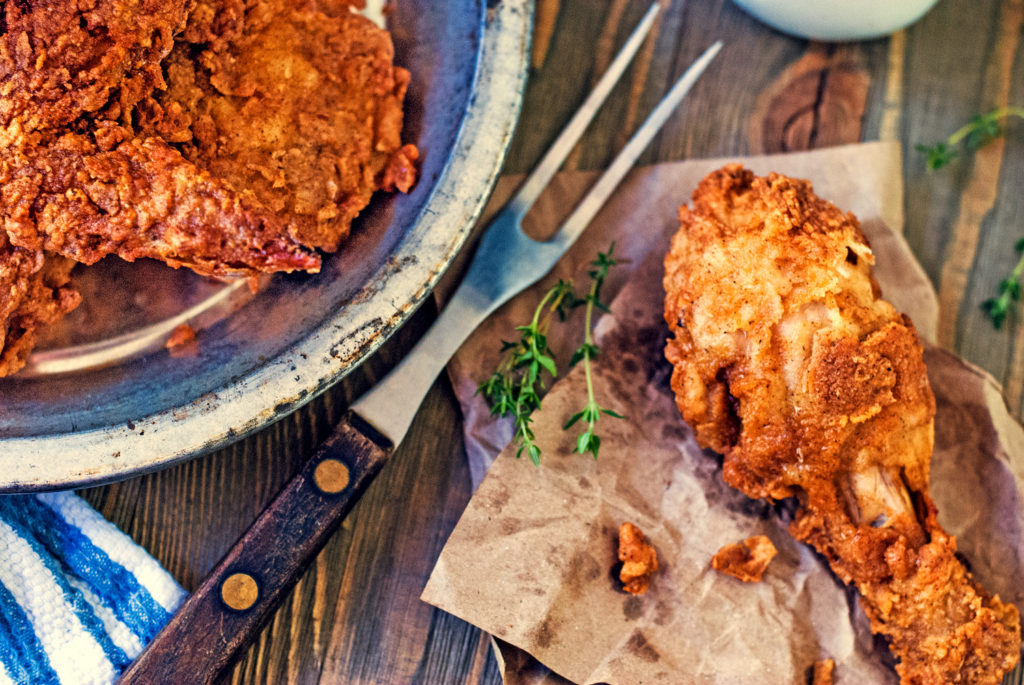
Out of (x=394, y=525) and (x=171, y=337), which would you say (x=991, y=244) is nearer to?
(x=394, y=525)

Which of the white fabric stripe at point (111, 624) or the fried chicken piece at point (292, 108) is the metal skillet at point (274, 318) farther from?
the white fabric stripe at point (111, 624)

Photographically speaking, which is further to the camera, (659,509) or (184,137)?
(659,509)

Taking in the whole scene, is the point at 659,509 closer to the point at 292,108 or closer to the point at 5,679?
the point at 292,108

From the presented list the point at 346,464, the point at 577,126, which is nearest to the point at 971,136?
the point at 577,126

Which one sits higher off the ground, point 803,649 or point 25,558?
point 25,558

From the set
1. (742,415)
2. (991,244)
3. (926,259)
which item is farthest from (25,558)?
(991,244)

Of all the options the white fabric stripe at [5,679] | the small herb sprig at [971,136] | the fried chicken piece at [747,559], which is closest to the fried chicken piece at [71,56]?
the white fabric stripe at [5,679]
